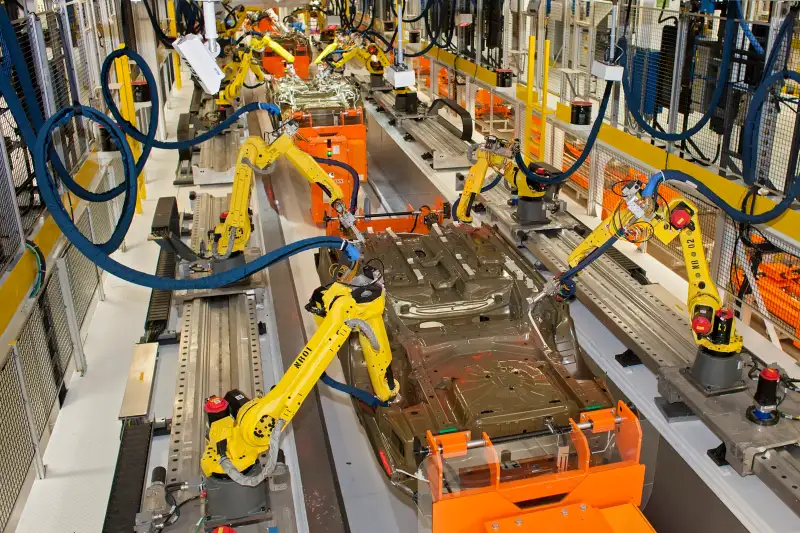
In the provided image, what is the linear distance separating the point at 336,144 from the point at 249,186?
10.7ft

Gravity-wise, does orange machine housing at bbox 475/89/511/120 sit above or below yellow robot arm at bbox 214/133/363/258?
below

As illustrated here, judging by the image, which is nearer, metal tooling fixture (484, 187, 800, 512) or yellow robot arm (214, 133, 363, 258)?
metal tooling fixture (484, 187, 800, 512)

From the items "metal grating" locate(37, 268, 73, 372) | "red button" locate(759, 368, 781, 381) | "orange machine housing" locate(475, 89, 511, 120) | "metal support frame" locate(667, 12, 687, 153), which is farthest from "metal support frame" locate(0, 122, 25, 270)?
"orange machine housing" locate(475, 89, 511, 120)

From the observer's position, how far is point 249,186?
5562 mm

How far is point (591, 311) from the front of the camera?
5492 millimetres

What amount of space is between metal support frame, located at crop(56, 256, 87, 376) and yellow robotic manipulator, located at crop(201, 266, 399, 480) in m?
2.15

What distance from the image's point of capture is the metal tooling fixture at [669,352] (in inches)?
145

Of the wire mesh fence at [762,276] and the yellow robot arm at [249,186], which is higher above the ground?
the yellow robot arm at [249,186]

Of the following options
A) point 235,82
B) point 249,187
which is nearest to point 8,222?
point 249,187

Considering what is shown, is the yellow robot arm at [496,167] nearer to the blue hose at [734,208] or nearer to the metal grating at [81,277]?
the blue hose at [734,208]

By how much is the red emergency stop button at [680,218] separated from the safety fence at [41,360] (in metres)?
3.51

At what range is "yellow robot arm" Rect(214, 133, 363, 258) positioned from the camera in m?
5.48

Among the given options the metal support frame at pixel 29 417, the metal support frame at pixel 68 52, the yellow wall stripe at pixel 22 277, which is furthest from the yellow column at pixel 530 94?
the metal support frame at pixel 29 417

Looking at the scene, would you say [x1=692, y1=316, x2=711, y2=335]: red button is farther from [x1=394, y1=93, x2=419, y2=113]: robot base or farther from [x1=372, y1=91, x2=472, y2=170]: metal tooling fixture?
[x1=394, y1=93, x2=419, y2=113]: robot base
